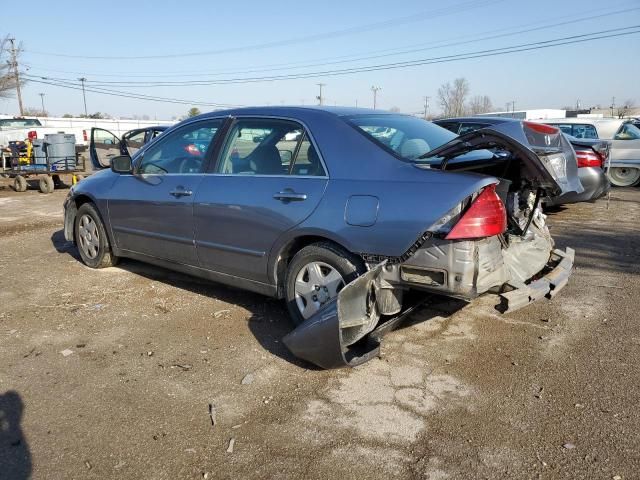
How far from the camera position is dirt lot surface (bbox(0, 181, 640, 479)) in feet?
8.13

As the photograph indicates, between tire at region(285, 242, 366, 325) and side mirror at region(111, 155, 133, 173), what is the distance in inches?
88.0

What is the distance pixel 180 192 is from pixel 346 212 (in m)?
1.77

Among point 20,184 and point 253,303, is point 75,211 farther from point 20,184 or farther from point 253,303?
point 20,184

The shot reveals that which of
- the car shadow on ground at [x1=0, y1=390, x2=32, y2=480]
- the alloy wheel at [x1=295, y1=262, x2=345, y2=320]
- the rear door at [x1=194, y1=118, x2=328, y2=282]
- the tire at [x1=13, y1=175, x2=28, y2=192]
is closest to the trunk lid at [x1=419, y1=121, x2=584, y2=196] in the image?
the rear door at [x1=194, y1=118, x2=328, y2=282]

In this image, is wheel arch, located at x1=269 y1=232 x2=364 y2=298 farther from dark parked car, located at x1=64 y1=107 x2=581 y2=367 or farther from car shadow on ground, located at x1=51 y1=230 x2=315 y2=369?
car shadow on ground, located at x1=51 y1=230 x2=315 y2=369

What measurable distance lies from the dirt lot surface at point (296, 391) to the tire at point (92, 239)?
644 mm

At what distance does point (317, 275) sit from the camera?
11.8 feet

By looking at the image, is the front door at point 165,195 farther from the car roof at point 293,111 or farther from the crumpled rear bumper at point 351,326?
the crumpled rear bumper at point 351,326

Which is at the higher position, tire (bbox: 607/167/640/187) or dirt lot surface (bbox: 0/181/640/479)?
tire (bbox: 607/167/640/187)

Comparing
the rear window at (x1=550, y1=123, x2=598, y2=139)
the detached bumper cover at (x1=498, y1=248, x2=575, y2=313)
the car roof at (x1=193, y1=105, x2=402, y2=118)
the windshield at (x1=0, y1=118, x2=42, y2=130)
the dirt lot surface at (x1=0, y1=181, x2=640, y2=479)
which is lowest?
the dirt lot surface at (x1=0, y1=181, x2=640, y2=479)

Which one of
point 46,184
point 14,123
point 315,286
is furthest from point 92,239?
point 14,123

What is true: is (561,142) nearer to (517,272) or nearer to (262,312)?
(517,272)

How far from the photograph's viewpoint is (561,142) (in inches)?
151

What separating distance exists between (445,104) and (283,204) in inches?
3438
